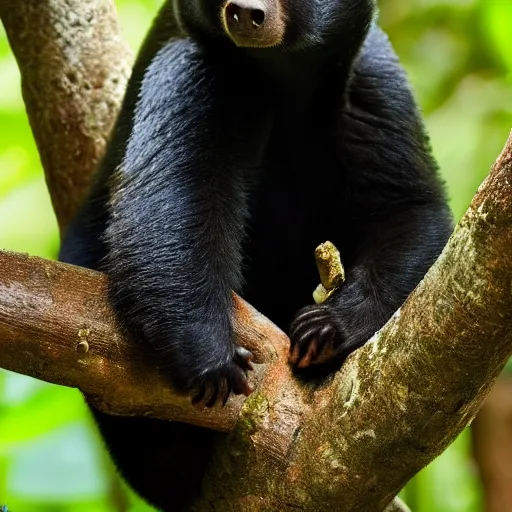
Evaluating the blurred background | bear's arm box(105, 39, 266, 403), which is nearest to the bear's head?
bear's arm box(105, 39, 266, 403)

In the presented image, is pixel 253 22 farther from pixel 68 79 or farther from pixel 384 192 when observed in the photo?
pixel 68 79

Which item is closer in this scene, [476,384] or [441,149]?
[476,384]

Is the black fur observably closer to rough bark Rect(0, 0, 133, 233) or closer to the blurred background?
rough bark Rect(0, 0, 133, 233)

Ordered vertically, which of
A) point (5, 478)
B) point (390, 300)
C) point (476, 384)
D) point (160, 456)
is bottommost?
point (5, 478)

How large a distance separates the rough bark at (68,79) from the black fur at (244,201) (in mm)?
249

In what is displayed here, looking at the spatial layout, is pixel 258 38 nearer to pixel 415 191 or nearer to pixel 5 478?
pixel 415 191

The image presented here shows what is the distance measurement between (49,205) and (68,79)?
66 centimetres

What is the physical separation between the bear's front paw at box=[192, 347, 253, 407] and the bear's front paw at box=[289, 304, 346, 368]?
0.39 feet

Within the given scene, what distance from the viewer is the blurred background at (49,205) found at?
3.04 meters

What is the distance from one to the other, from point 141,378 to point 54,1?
50.6 inches

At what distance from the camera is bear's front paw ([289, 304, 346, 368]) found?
6.18 ft

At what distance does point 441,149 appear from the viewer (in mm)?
3150

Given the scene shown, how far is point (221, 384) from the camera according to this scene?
5.95 ft

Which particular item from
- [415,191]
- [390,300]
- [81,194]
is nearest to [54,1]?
[81,194]
